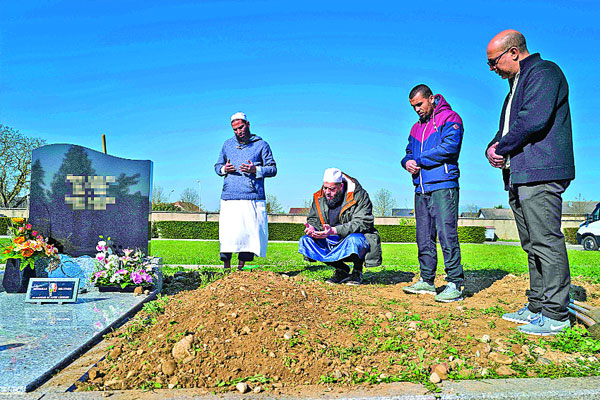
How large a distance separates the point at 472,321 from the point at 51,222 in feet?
14.6

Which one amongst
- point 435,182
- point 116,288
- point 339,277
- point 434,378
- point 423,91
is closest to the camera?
point 434,378

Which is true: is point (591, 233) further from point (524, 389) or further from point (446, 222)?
point (524, 389)

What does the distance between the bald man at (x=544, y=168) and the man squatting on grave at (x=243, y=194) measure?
130 inches

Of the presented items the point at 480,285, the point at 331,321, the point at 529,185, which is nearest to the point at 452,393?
the point at 331,321

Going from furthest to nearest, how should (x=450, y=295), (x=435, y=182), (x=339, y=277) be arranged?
1. (x=339, y=277)
2. (x=435, y=182)
3. (x=450, y=295)

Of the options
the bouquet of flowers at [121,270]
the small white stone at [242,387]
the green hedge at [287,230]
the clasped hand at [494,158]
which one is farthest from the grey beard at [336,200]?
the green hedge at [287,230]

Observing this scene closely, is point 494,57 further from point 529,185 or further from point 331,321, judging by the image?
point 331,321

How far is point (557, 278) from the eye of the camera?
3.20 m

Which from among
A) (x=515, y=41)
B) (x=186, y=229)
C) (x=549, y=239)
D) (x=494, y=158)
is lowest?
(x=186, y=229)

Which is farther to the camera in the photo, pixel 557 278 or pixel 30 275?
pixel 30 275

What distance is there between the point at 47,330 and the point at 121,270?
160 centimetres

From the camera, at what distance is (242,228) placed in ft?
19.8

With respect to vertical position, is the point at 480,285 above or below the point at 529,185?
below

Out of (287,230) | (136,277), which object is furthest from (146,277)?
(287,230)
